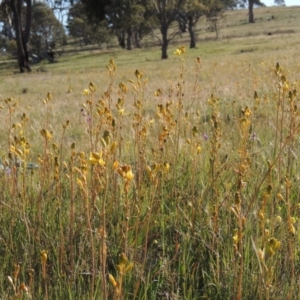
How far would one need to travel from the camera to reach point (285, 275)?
1.72m

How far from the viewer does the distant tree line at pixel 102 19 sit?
26.3m

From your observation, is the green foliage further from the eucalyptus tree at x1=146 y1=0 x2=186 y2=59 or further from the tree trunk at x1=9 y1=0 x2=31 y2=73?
the tree trunk at x1=9 y1=0 x2=31 y2=73

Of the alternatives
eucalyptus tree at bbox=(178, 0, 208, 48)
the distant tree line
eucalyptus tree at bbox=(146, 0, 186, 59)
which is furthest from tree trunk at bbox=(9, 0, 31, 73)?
eucalyptus tree at bbox=(178, 0, 208, 48)

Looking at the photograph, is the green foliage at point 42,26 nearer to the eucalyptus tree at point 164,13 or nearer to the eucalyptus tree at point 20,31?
the eucalyptus tree at point 164,13

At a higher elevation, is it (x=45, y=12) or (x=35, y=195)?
(x=45, y=12)

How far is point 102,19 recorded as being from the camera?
4131cm

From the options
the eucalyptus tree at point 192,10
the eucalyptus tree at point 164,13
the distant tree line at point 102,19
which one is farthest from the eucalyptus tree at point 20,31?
the eucalyptus tree at point 192,10

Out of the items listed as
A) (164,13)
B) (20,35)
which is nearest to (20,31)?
(20,35)

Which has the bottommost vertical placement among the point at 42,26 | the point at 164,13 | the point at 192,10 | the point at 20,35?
the point at 20,35

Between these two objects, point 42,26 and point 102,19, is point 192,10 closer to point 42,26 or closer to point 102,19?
point 102,19

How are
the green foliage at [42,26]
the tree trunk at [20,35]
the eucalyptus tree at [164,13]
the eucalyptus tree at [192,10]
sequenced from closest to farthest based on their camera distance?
the tree trunk at [20,35]
the eucalyptus tree at [164,13]
the eucalyptus tree at [192,10]
the green foliage at [42,26]

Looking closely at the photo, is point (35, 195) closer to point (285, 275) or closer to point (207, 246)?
point (207, 246)

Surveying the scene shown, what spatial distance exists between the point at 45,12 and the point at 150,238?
5524cm

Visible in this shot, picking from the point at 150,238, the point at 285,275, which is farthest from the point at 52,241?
the point at 285,275
